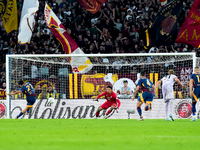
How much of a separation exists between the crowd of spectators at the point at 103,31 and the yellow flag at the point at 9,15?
1.89 metres

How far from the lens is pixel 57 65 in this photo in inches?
866

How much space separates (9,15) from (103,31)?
5.23 metres

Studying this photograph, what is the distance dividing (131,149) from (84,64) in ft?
51.0

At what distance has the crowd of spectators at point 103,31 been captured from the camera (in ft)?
78.0

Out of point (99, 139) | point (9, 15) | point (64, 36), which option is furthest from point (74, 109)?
point (99, 139)

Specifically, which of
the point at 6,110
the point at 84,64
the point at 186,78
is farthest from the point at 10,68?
the point at 186,78

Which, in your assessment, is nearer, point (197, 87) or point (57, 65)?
point (197, 87)

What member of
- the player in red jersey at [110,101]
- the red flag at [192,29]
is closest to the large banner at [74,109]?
the player in red jersey at [110,101]

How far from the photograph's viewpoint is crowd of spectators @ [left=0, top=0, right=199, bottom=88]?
2378 cm

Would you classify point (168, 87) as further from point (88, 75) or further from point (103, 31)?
point (103, 31)

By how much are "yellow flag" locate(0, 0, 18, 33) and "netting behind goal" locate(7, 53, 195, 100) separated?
6.04 ft

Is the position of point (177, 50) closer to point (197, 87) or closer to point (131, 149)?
point (197, 87)

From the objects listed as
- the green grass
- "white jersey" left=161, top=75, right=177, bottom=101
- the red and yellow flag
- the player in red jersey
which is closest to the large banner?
the player in red jersey

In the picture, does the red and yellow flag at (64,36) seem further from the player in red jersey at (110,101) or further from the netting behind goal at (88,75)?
the player in red jersey at (110,101)
